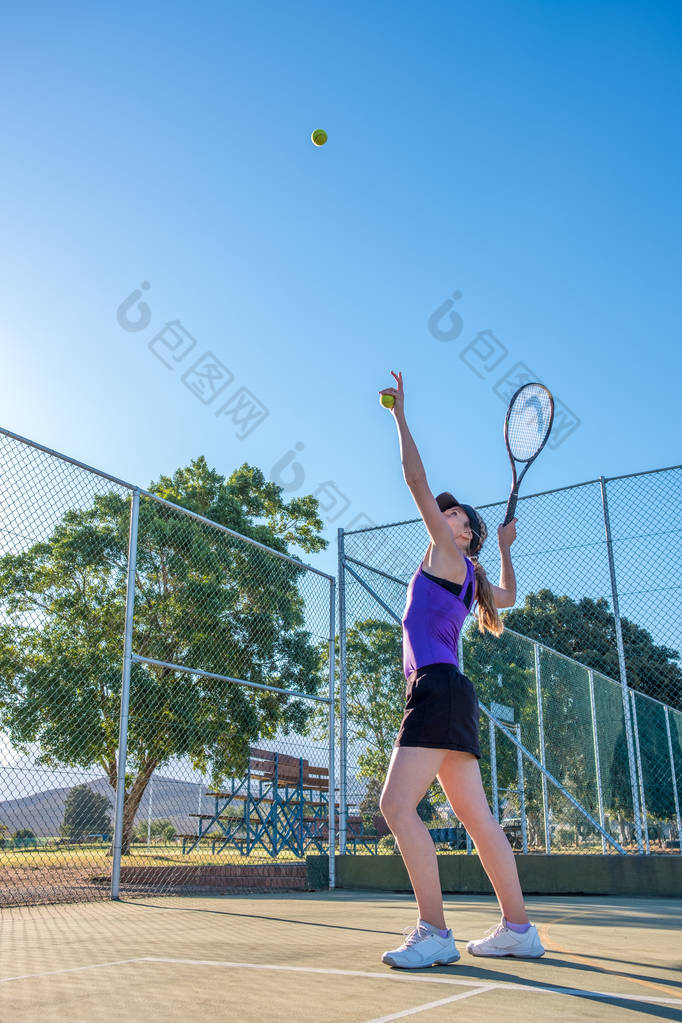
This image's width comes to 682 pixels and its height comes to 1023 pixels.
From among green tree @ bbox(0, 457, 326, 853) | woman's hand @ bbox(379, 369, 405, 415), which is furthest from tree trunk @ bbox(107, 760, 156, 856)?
woman's hand @ bbox(379, 369, 405, 415)

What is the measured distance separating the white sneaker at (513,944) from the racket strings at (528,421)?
7.63ft

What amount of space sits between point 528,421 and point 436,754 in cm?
225

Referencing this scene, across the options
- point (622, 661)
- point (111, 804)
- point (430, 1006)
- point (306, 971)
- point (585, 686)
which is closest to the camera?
point (430, 1006)

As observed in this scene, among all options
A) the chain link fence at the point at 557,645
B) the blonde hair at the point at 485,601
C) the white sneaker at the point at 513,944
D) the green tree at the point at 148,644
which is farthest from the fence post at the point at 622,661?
the white sneaker at the point at 513,944

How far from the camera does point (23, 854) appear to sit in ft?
17.1

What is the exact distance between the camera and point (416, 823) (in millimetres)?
2596

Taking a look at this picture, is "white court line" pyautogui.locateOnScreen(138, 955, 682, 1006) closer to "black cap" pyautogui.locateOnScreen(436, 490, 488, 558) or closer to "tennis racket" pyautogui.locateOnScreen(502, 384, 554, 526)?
"black cap" pyautogui.locateOnScreen(436, 490, 488, 558)

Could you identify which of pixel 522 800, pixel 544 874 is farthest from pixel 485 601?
pixel 522 800

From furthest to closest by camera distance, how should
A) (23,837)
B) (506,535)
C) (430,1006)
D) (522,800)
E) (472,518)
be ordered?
1. (522,800)
2. (23,837)
3. (506,535)
4. (472,518)
5. (430,1006)

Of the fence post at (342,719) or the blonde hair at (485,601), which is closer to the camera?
the blonde hair at (485,601)

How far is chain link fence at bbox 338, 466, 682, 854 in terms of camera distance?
6.79m

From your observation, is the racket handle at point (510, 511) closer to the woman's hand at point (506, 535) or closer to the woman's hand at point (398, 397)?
the woman's hand at point (506, 535)

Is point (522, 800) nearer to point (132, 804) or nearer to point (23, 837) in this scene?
point (132, 804)

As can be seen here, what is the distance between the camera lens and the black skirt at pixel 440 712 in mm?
2600
